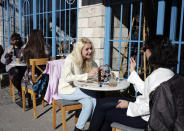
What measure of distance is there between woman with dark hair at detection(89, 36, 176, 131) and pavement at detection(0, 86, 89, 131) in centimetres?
111

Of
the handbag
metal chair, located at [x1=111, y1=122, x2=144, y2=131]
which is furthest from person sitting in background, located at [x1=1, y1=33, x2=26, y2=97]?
metal chair, located at [x1=111, y1=122, x2=144, y2=131]

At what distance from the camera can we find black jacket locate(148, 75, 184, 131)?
5.04 feet

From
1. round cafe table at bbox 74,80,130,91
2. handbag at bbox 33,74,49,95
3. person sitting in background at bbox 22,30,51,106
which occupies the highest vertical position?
person sitting in background at bbox 22,30,51,106

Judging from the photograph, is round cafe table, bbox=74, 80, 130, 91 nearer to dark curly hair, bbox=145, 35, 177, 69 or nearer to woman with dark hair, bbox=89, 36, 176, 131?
woman with dark hair, bbox=89, 36, 176, 131

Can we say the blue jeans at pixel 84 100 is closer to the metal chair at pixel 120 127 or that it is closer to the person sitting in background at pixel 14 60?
the metal chair at pixel 120 127

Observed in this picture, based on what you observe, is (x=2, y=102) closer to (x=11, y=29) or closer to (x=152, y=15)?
(x=152, y=15)

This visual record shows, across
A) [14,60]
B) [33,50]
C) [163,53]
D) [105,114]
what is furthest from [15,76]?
[163,53]

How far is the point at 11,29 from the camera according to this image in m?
7.79

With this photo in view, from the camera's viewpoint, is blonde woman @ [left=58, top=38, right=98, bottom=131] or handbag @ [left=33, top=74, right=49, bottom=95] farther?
handbag @ [left=33, top=74, right=49, bottom=95]

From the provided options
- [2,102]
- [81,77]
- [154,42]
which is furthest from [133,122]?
[2,102]

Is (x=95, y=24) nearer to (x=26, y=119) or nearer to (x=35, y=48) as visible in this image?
(x=35, y=48)

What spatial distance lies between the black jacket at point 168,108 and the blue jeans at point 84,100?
115cm

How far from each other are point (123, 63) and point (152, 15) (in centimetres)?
107

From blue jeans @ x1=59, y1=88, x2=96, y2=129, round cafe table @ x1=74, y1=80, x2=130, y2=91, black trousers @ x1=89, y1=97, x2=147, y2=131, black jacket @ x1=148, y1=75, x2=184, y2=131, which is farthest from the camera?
blue jeans @ x1=59, y1=88, x2=96, y2=129
